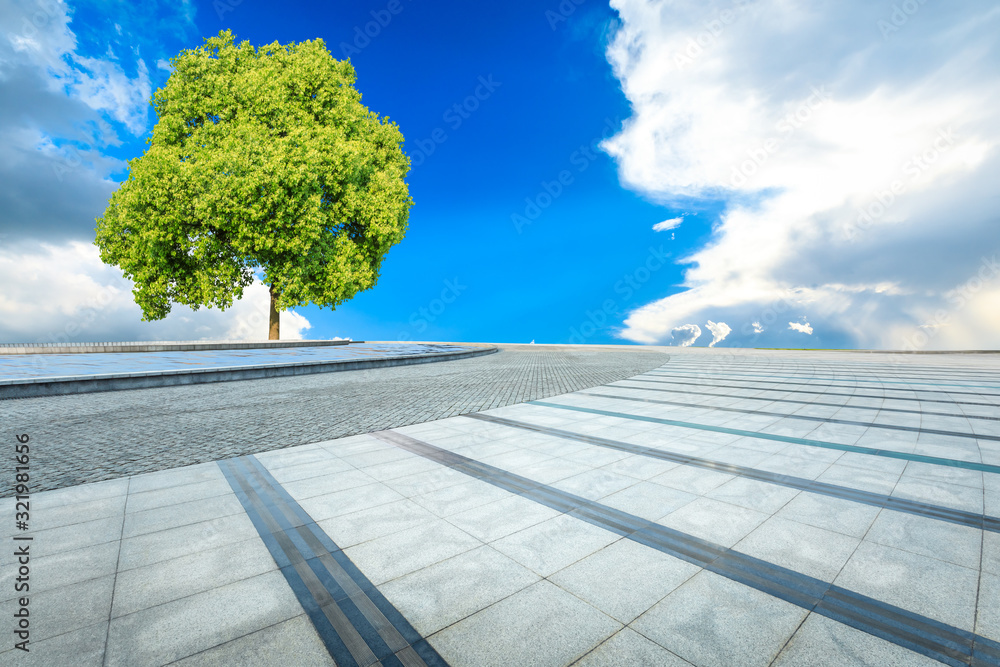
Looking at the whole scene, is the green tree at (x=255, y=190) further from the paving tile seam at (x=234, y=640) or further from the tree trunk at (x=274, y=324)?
the paving tile seam at (x=234, y=640)

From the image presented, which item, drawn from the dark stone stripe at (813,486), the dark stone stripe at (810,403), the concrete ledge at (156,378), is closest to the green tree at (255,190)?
the concrete ledge at (156,378)

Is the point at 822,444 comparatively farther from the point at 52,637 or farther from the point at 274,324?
the point at 274,324

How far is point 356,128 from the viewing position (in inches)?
952

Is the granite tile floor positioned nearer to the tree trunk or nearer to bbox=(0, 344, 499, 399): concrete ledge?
bbox=(0, 344, 499, 399): concrete ledge

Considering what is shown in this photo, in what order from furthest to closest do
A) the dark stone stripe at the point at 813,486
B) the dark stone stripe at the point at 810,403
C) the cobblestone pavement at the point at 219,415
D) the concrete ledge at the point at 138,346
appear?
1. the concrete ledge at the point at 138,346
2. the dark stone stripe at the point at 810,403
3. the cobblestone pavement at the point at 219,415
4. the dark stone stripe at the point at 813,486

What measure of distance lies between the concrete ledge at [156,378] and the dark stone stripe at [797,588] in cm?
1114

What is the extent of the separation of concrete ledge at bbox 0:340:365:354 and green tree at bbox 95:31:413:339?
1757 millimetres

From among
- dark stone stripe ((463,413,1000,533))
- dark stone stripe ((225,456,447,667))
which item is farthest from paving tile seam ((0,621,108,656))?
dark stone stripe ((463,413,1000,533))

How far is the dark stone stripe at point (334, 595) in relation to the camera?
2104mm

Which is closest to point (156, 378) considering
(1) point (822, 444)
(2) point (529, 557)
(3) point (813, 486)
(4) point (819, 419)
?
(2) point (529, 557)

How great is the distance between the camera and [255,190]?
18.9m

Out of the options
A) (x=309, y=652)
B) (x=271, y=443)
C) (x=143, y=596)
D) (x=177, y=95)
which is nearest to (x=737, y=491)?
A: (x=309, y=652)

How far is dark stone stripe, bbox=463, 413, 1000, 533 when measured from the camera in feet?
11.5

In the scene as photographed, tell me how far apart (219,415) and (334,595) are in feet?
20.9
